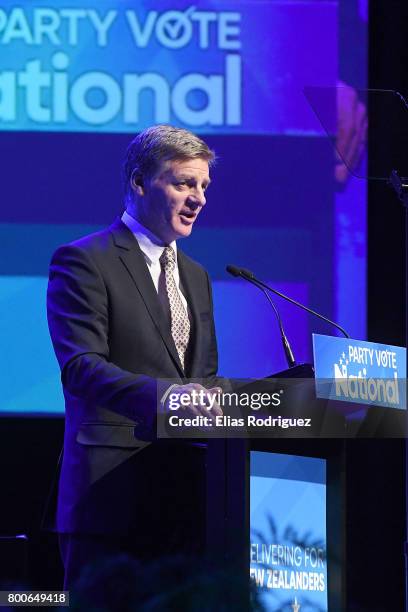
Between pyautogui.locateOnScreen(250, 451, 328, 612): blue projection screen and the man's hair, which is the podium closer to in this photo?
pyautogui.locateOnScreen(250, 451, 328, 612): blue projection screen

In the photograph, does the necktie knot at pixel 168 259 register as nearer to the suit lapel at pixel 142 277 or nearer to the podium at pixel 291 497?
the suit lapel at pixel 142 277

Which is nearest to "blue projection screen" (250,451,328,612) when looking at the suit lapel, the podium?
the podium

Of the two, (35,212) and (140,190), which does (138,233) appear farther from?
(35,212)

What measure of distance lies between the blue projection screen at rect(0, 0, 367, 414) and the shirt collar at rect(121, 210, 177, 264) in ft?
4.68

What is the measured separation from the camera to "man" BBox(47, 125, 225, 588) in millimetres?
2717

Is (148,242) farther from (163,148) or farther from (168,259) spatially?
(163,148)

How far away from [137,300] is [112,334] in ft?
0.39

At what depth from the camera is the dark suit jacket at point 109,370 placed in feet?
8.97

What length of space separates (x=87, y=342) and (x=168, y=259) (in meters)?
0.44

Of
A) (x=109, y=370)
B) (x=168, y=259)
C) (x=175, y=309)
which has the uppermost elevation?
(x=168, y=259)

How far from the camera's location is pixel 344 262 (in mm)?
4730

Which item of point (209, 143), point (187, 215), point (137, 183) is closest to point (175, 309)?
point (187, 215)

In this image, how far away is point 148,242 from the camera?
123 inches

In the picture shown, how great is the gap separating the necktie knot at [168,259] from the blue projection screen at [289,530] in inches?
31.5
